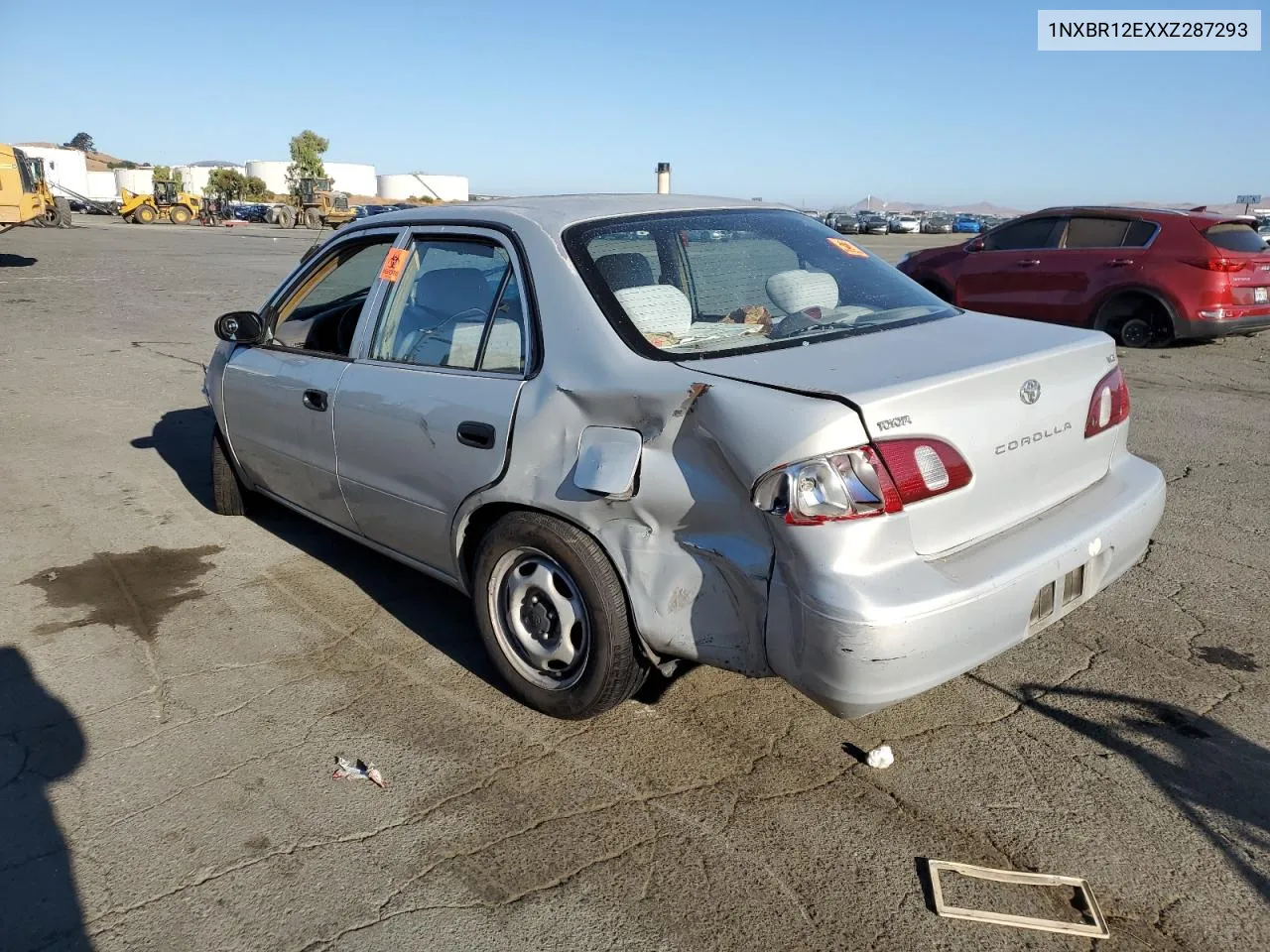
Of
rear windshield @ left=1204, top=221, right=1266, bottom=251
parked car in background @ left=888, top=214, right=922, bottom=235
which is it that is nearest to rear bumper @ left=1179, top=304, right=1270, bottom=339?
rear windshield @ left=1204, top=221, right=1266, bottom=251

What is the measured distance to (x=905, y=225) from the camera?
58.5m

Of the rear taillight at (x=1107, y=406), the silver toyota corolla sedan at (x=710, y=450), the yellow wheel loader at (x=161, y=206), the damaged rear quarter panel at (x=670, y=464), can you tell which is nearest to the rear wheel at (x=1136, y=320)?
the silver toyota corolla sedan at (x=710, y=450)

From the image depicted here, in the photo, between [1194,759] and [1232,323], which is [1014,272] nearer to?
[1232,323]

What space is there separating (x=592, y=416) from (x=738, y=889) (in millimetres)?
1390

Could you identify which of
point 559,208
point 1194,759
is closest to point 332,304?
point 559,208

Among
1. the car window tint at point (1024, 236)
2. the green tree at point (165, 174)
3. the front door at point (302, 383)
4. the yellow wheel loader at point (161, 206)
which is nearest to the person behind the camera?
the front door at point (302, 383)

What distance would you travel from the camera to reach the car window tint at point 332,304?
4531mm

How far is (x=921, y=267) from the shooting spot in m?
12.1

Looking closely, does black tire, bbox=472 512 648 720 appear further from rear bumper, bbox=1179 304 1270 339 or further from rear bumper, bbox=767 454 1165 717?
rear bumper, bbox=1179 304 1270 339

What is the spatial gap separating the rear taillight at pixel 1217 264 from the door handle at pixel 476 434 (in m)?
9.34

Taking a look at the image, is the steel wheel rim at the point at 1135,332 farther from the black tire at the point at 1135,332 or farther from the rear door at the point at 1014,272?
the rear door at the point at 1014,272

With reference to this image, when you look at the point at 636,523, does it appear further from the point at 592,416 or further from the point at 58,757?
the point at 58,757

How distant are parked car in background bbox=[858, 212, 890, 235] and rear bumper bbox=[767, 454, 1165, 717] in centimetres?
5125

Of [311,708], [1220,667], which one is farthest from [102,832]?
[1220,667]
